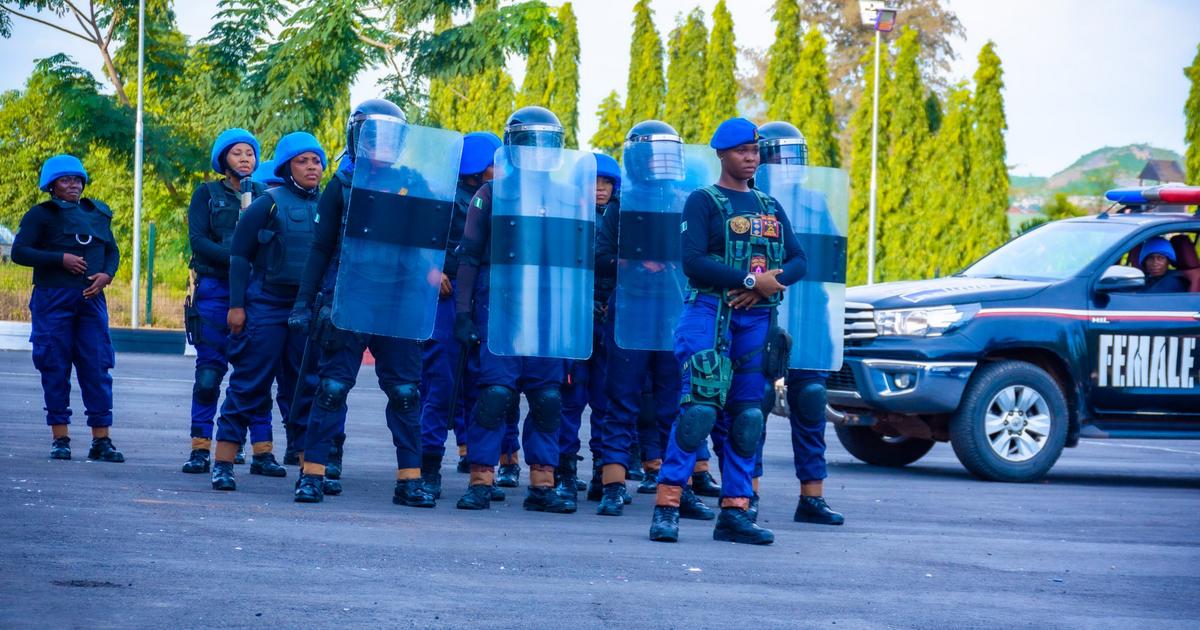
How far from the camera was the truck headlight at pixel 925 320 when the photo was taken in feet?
37.7

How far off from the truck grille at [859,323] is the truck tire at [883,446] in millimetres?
1295

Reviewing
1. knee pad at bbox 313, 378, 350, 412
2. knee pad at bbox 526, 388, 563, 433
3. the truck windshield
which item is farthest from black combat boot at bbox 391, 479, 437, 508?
the truck windshield

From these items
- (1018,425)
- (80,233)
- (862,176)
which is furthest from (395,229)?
(862,176)

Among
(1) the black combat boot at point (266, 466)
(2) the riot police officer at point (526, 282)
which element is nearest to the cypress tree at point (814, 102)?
(1) the black combat boot at point (266, 466)

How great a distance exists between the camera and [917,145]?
131ft

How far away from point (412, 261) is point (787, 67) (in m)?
36.8

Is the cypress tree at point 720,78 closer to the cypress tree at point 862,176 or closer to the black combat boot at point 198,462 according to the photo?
Answer: the cypress tree at point 862,176

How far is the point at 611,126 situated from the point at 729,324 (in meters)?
41.6

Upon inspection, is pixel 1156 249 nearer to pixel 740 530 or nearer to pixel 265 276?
pixel 740 530

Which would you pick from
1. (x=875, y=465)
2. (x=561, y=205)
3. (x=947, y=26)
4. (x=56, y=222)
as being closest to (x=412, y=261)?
(x=561, y=205)

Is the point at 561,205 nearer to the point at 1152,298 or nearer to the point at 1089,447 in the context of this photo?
the point at 1152,298

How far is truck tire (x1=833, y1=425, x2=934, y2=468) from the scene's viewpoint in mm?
12883

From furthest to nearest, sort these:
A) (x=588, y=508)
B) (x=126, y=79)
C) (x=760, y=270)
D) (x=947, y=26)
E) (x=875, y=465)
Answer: (x=947, y=26) → (x=126, y=79) → (x=875, y=465) → (x=588, y=508) → (x=760, y=270)

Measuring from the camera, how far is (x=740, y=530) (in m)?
7.82
